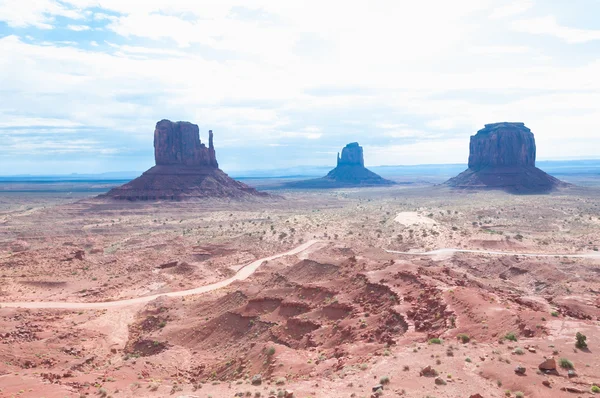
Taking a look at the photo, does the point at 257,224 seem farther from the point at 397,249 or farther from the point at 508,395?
the point at 508,395

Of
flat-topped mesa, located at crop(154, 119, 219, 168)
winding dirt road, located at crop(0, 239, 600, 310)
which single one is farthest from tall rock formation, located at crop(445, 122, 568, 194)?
winding dirt road, located at crop(0, 239, 600, 310)

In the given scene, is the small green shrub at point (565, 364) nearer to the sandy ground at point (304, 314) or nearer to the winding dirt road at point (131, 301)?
the sandy ground at point (304, 314)

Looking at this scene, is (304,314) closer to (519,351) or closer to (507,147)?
(519,351)

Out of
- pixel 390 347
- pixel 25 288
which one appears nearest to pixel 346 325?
pixel 390 347

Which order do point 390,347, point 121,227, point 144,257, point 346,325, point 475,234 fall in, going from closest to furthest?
point 390,347 → point 346,325 → point 144,257 → point 475,234 → point 121,227

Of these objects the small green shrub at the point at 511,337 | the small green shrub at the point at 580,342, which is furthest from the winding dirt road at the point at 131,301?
the small green shrub at the point at 580,342

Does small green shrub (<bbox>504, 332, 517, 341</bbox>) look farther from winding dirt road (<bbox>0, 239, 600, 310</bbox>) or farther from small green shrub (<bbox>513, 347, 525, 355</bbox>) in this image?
winding dirt road (<bbox>0, 239, 600, 310</bbox>)
